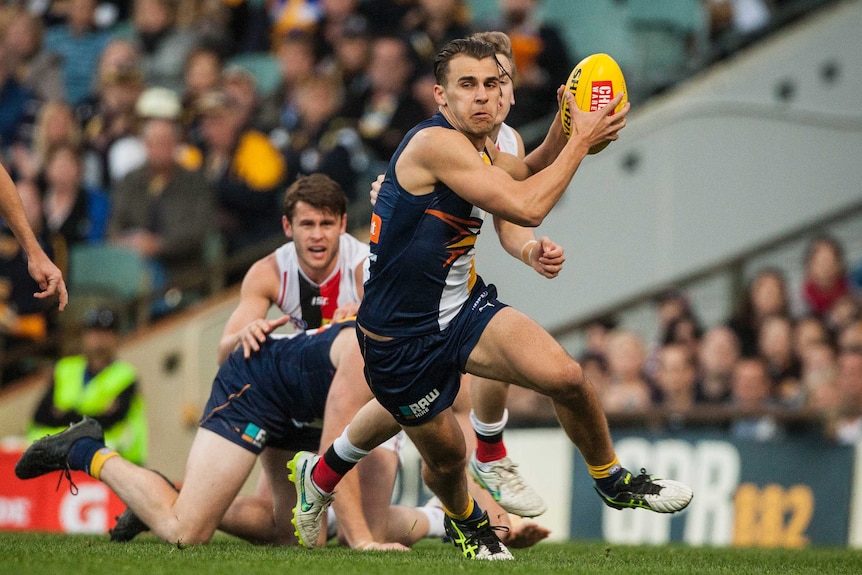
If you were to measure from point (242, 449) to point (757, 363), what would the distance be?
199 inches

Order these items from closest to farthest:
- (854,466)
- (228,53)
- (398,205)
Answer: (398,205) → (854,466) → (228,53)

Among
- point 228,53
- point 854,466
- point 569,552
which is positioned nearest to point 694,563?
point 569,552

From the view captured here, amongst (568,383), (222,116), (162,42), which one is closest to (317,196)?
(568,383)

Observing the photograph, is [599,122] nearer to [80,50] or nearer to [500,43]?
[500,43]

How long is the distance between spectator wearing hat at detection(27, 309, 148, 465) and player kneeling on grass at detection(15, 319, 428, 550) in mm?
3396

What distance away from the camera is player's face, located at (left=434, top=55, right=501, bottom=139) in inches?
235

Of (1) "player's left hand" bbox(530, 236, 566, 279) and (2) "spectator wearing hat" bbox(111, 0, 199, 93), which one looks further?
(2) "spectator wearing hat" bbox(111, 0, 199, 93)

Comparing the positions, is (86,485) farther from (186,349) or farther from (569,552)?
(569,552)

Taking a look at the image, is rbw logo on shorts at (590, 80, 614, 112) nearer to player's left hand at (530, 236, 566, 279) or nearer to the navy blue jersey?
player's left hand at (530, 236, 566, 279)

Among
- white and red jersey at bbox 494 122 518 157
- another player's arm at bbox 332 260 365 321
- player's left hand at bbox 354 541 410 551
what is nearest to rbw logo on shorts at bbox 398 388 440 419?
player's left hand at bbox 354 541 410 551

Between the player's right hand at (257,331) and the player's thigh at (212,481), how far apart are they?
558mm

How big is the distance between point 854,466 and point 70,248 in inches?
311

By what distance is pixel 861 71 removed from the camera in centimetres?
1255

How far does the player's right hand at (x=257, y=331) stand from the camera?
726cm
